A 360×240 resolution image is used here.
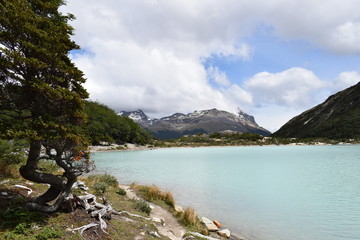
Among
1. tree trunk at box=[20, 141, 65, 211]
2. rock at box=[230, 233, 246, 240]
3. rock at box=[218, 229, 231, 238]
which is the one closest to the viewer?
tree trunk at box=[20, 141, 65, 211]

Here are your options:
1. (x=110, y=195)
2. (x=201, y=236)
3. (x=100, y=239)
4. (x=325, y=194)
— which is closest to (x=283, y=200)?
(x=325, y=194)

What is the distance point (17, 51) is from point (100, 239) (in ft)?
25.2

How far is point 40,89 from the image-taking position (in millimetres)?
8562

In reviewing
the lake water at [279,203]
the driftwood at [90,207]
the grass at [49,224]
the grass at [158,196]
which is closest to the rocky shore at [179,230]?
the grass at [49,224]

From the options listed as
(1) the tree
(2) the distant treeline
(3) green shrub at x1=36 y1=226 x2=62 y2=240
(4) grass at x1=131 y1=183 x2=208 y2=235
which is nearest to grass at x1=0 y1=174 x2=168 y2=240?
(3) green shrub at x1=36 y1=226 x2=62 y2=240

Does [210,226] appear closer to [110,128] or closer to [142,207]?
[142,207]

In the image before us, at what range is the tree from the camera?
27.8 ft

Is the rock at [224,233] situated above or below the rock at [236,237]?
above

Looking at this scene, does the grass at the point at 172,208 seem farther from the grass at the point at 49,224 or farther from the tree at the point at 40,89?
the tree at the point at 40,89

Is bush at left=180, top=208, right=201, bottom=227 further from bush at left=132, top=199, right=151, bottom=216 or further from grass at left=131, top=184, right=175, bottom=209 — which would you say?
grass at left=131, top=184, right=175, bottom=209

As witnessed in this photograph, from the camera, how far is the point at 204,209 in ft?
63.9

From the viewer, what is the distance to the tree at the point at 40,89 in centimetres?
848

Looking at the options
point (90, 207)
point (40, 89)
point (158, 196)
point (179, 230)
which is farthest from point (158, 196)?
point (40, 89)

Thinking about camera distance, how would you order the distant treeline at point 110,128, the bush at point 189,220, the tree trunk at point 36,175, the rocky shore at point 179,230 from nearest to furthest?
the tree trunk at point 36,175 → the rocky shore at point 179,230 → the bush at point 189,220 → the distant treeline at point 110,128
